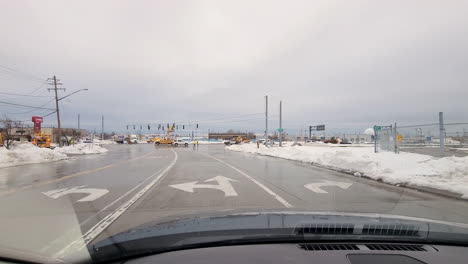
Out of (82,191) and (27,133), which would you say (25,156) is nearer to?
(82,191)

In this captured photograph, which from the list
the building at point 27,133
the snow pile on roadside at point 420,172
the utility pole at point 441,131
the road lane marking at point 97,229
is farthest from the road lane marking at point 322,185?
the building at point 27,133

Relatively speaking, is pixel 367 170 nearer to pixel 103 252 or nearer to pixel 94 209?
pixel 94 209

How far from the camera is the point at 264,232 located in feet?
9.74

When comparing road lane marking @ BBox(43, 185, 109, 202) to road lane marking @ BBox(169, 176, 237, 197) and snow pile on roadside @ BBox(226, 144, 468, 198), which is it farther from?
snow pile on roadside @ BBox(226, 144, 468, 198)

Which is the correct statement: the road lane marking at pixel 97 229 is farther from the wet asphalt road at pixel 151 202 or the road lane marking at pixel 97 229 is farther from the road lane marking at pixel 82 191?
the road lane marking at pixel 82 191

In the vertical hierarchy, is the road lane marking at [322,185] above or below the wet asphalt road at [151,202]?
below

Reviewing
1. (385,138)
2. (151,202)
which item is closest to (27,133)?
(385,138)

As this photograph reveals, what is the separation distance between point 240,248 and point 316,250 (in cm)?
62

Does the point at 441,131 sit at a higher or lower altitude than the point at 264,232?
higher

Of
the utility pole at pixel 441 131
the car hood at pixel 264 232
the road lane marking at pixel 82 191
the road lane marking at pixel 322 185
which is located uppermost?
the utility pole at pixel 441 131

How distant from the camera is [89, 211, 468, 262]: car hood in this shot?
2.70 metres

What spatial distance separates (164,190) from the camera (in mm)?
9844

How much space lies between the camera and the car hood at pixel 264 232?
270cm

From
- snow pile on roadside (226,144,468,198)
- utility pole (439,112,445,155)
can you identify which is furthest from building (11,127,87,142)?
utility pole (439,112,445,155)
